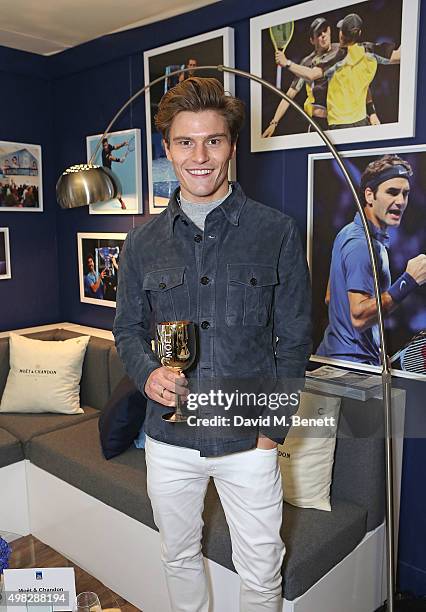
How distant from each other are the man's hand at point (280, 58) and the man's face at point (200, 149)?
3.76ft

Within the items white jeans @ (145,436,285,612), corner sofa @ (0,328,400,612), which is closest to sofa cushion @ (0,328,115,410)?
corner sofa @ (0,328,400,612)

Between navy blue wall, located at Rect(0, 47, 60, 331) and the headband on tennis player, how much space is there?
2385 mm

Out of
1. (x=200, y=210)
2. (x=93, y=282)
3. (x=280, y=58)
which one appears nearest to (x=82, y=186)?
(x=93, y=282)

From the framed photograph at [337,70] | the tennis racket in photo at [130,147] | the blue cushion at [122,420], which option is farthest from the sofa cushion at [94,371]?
the framed photograph at [337,70]

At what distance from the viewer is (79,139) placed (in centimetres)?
380

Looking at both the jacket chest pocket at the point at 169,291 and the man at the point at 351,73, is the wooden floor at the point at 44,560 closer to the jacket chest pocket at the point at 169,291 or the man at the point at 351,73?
the jacket chest pocket at the point at 169,291

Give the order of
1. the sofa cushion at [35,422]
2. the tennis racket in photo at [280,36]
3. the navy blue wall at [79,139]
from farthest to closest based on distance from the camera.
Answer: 1. the sofa cushion at [35,422]
2. the navy blue wall at [79,139]
3. the tennis racket in photo at [280,36]

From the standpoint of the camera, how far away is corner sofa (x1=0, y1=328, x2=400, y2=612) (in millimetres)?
2043

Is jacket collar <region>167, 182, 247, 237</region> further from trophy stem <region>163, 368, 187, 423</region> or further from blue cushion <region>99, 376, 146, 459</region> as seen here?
blue cushion <region>99, 376, 146, 459</region>

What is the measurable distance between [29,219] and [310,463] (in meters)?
2.57

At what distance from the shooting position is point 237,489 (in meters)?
1.67

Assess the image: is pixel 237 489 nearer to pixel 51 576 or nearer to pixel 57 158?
pixel 51 576

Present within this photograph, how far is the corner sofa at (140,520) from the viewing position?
204cm

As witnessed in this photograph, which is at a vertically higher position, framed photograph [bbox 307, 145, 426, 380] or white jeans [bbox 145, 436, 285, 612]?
framed photograph [bbox 307, 145, 426, 380]
